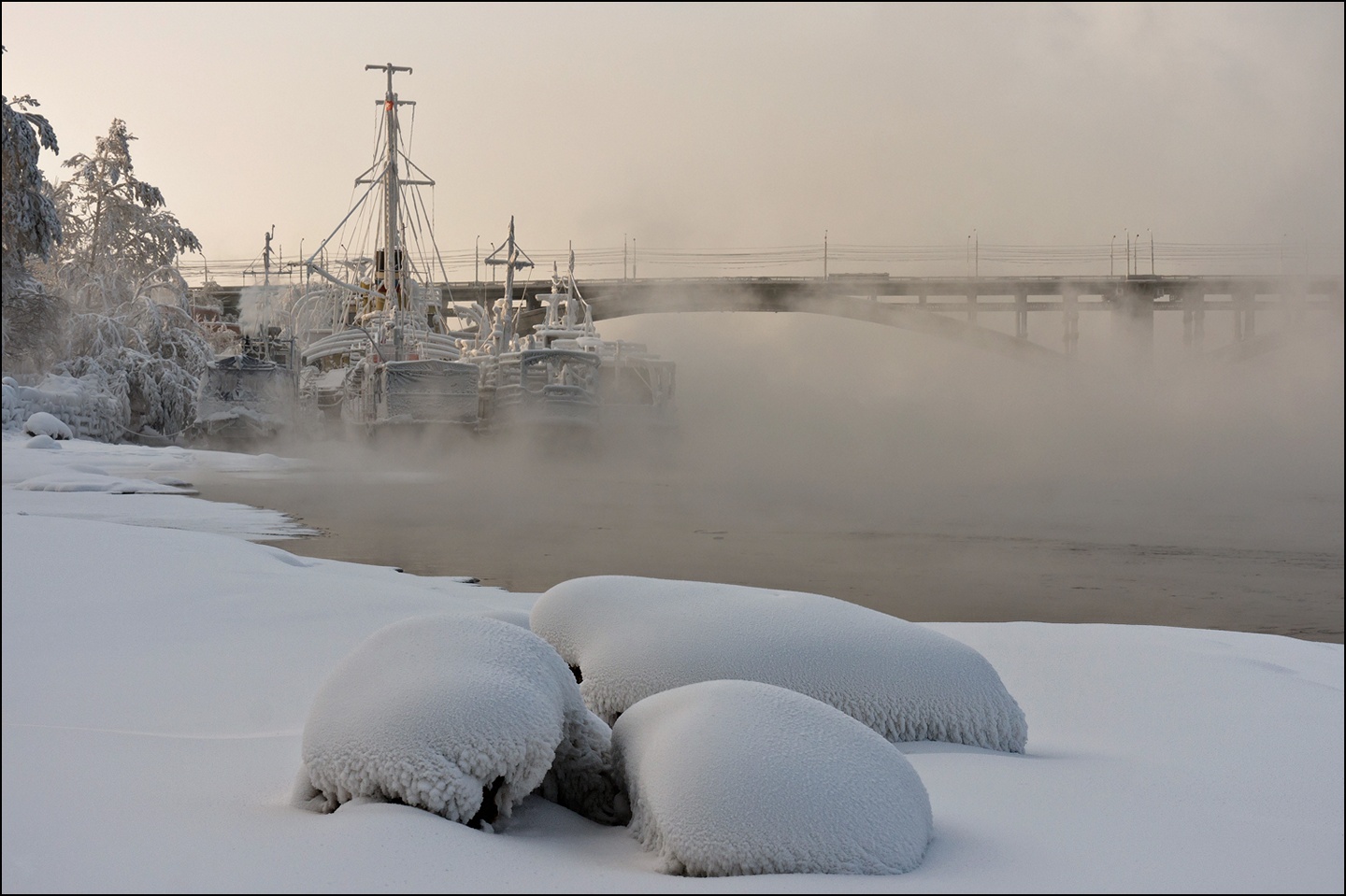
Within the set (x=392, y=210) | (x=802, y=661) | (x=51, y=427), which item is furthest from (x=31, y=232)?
(x=392, y=210)

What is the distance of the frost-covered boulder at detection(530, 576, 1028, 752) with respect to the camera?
2.27 m

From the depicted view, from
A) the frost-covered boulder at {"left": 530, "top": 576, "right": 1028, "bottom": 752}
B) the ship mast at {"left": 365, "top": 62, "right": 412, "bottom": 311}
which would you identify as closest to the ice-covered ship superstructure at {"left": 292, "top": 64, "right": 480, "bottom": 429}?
the ship mast at {"left": 365, "top": 62, "right": 412, "bottom": 311}

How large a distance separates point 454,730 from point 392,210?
939 inches

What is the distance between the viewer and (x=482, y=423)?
1005 inches

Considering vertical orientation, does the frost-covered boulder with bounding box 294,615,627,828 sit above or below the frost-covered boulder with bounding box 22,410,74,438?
below

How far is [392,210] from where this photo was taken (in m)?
23.8

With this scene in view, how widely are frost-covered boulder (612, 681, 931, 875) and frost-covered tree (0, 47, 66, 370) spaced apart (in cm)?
533

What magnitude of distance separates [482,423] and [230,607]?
2257cm

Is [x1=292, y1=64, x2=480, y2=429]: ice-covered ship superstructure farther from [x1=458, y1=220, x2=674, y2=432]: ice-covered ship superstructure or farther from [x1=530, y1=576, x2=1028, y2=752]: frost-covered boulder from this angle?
[x1=530, y1=576, x2=1028, y2=752]: frost-covered boulder

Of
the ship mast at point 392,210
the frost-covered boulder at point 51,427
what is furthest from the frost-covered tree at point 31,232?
the ship mast at point 392,210

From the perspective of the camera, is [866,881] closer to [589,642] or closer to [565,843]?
[565,843]

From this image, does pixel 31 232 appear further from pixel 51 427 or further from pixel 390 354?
pixel 390 354

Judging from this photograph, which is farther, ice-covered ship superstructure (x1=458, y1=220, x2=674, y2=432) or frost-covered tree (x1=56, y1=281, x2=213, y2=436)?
ice-covered ship superstructure (x1=458, y1=220, x2=674, y2=432)

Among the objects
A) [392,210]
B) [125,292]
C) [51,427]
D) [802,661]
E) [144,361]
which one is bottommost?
[802,661]
